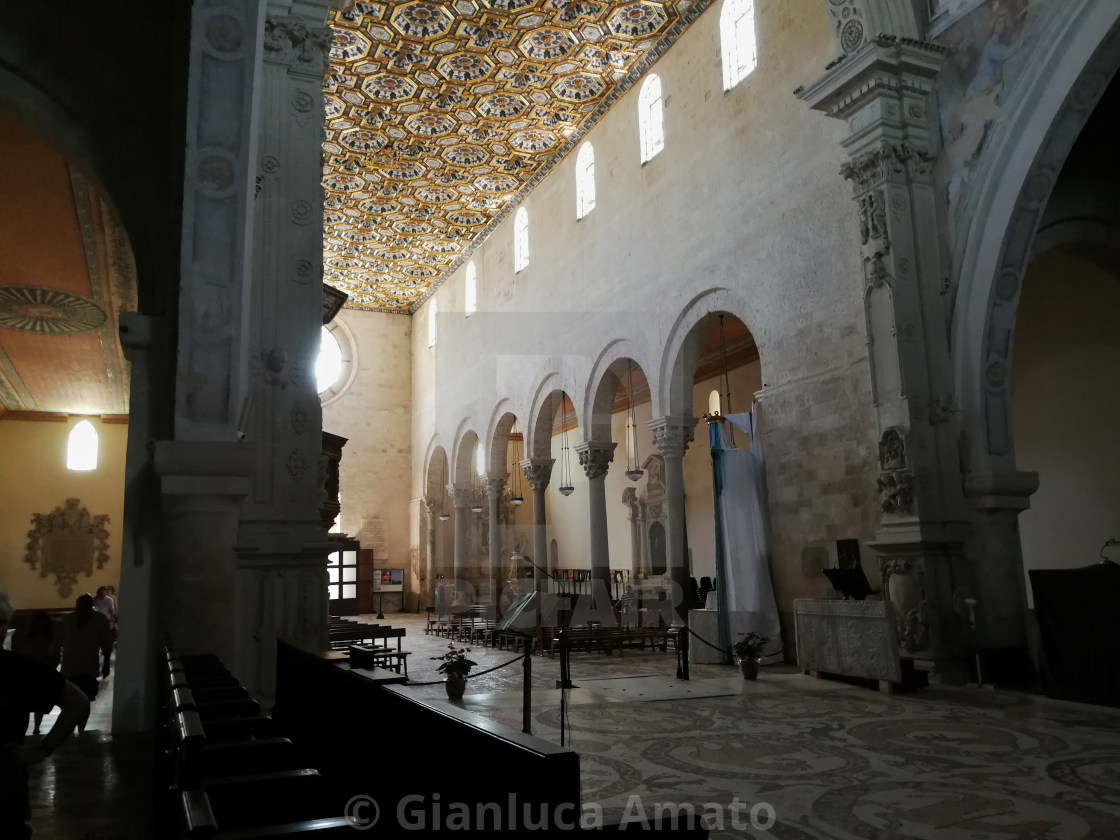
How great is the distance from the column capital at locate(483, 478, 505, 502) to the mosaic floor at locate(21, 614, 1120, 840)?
41.1ft

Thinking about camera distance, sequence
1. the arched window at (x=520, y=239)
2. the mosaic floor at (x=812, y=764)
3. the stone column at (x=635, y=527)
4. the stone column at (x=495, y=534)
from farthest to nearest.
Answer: the stone column at (x=635, y=527)
the stone column at (x=495, y=534)
the arched window at (x=520, y=239)
the mosaic floor at (x=812, y=764)

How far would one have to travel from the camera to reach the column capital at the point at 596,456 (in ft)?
53.1

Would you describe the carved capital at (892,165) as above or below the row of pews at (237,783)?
above

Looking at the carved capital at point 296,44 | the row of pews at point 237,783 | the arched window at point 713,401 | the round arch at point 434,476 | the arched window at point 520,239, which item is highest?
the arched window at point 520,239

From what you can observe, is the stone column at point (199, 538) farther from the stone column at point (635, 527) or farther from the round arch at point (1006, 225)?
the stone column at point (635, 527)

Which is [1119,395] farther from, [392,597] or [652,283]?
[392,597]

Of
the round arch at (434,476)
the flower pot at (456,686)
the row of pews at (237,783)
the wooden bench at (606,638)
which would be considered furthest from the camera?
the round arch at (434,476)

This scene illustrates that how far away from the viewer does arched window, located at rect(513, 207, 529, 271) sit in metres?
19.8

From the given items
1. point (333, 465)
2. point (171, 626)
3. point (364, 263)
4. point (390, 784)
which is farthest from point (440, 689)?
point (364, 263)

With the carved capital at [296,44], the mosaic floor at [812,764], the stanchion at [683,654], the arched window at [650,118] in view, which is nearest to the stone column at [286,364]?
the carved capital at [296,44]

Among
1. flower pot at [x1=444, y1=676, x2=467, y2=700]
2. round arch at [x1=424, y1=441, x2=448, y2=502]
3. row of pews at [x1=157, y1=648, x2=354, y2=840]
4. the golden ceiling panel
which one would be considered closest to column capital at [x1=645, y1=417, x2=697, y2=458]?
flower pot at [x1=444, y1=676, x2=467, y2=700]

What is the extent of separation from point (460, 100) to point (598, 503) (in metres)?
8.18

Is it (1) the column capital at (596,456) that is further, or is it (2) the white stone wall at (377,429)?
(2) the white stone wall at (377,429)

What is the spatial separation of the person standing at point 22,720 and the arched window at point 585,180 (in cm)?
1486
